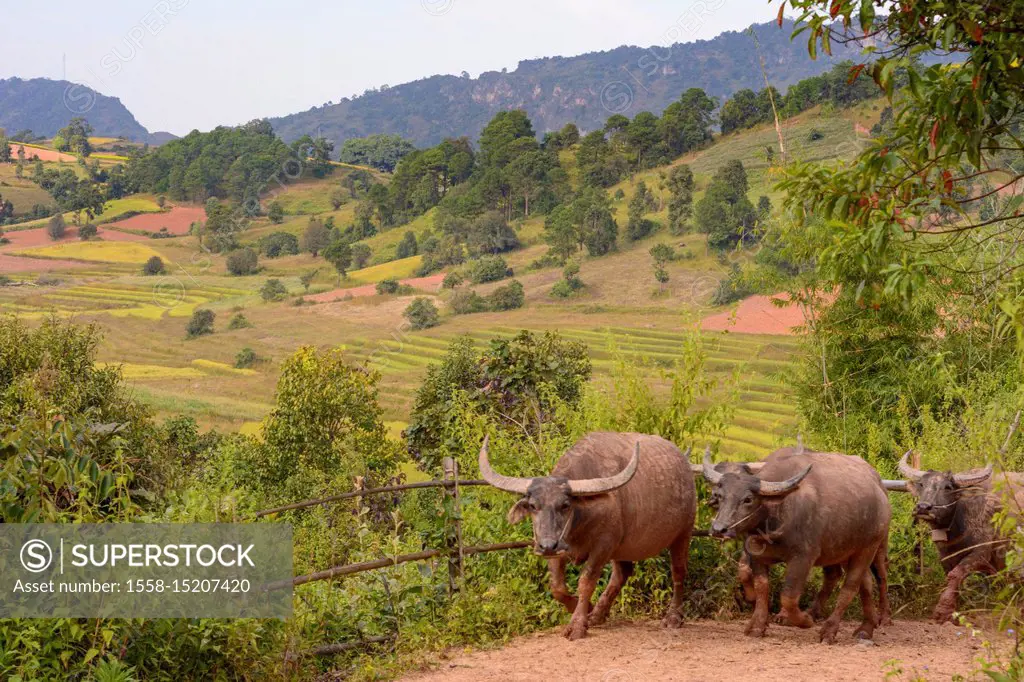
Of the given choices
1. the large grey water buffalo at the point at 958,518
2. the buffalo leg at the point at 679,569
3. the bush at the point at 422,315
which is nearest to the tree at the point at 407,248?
the bush at the point at 422,315

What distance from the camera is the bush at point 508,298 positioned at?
78312 mm

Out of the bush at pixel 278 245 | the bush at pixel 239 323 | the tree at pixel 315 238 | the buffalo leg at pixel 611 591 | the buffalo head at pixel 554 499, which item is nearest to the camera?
the buffalo head at pixel 554 499

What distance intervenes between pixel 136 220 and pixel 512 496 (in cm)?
11702

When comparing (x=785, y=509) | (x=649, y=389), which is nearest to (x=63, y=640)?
(x=785, y=509)

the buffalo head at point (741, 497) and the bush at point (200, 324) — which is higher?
the buffalo head at point (741, 497)

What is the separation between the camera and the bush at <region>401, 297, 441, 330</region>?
252ft

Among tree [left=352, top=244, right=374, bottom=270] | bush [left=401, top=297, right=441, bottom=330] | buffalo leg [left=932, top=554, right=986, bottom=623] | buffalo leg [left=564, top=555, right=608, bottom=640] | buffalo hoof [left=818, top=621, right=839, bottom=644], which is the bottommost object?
bush [left=401, top=297, right=441, bottom=330]

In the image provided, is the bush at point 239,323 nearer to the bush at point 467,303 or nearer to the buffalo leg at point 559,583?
the bush at point 467,303

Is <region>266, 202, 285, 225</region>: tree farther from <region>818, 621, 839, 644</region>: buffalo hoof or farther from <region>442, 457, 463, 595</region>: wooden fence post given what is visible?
<region>818, 621, 839, 644</region>: buffalo hoof

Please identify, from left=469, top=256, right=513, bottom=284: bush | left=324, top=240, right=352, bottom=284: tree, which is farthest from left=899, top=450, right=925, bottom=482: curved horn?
left=324, top=240, right=352, bottom=284: tree

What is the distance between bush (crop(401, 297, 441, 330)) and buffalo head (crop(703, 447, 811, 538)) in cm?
7043

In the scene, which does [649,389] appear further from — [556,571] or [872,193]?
[872,193]

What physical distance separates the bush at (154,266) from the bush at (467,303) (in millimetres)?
33545

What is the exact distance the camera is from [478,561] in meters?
7.36
